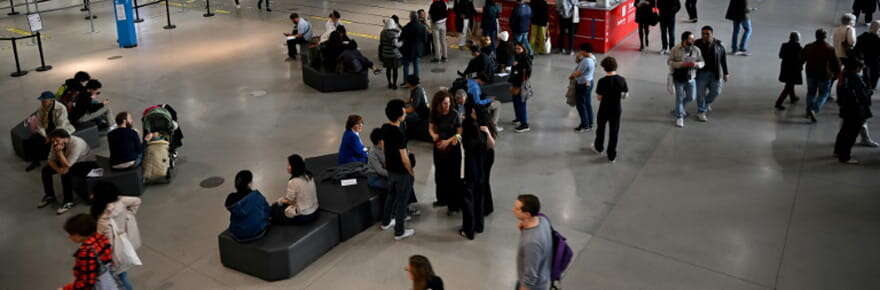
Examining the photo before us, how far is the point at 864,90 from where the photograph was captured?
9.98 metres

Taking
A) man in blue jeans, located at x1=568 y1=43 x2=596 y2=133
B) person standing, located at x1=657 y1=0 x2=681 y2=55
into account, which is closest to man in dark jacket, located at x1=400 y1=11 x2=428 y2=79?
man in blue jeans, located at x1=568 y1=43 x2=596 y2=133

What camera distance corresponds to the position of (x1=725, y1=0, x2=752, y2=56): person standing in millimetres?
16016

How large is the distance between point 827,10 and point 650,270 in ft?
51.9

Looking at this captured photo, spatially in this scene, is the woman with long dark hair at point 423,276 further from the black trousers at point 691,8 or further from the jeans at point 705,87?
the black trousers at point 691,8

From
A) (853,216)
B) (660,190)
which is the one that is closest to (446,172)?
(660,190)

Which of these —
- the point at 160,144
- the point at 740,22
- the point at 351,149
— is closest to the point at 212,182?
the point at 160,144

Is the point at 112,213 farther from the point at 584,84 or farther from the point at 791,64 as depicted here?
the point at 791,64

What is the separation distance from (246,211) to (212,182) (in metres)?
3.29

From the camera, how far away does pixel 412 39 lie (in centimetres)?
1452

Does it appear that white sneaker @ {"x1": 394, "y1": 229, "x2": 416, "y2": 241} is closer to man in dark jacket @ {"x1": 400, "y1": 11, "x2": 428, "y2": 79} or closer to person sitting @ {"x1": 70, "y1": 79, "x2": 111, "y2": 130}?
person sitting @ {"x1": 70, "y1": 79, "x2": 111, "y2": 130}

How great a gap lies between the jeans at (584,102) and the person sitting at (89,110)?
23.7 ft

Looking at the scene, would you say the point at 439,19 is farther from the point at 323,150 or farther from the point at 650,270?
the point at 650,270

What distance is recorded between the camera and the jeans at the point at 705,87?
11.9 m

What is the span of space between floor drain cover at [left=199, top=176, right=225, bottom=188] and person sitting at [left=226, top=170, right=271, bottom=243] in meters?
2.67
